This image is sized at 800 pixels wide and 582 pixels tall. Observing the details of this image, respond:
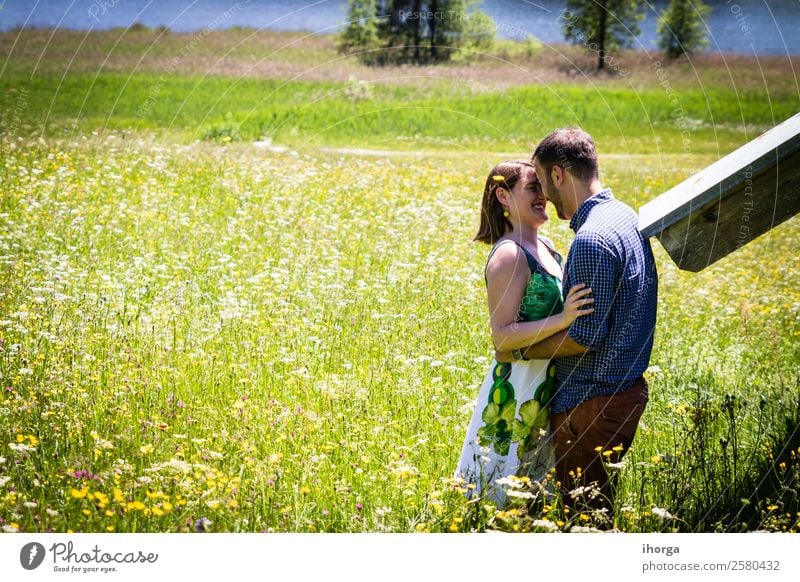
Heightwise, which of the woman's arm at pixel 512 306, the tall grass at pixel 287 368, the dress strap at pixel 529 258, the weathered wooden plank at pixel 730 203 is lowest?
the tall grass at pixel 287 368

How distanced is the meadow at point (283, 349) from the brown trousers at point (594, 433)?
0.61 feet

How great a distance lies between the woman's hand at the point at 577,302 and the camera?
11.2 feet

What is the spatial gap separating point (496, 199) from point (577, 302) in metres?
0.60

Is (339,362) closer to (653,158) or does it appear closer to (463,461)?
(463,461)

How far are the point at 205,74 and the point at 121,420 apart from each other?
27.9ft

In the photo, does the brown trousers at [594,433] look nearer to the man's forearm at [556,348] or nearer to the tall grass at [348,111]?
the man's forearm at [556,348]

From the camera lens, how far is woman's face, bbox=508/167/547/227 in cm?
371

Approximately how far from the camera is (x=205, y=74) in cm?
1197

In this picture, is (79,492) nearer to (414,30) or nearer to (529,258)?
(529,258)

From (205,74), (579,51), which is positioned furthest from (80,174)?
(579,51)

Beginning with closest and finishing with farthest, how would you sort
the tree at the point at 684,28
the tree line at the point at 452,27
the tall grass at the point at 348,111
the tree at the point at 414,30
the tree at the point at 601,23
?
the tree at the point at 414,30 < the tree line at the point at 452,27 < the tall grass at the point at 348,111 < the tree at the point at 601,23 < the tree at the point at 684,28

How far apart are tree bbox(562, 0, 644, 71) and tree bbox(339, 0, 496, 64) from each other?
4.46 feet

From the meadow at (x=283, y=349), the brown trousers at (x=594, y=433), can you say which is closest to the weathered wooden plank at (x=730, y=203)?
the brown trousers at (x=594, y=433)

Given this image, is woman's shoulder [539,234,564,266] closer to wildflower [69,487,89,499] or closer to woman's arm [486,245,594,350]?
woman's arm [486,245,594,350]
